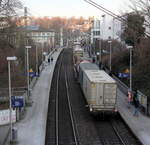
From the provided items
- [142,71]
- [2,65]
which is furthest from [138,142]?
[2,65]

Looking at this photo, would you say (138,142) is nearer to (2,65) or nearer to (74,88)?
(74,88)

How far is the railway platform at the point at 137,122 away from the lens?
19.9 metres

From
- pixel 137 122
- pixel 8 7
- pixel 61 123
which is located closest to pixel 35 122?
pixel 61 123

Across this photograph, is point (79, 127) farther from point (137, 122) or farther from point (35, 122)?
point (137, 122)

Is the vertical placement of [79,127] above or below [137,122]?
A: below

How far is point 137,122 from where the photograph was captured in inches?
923

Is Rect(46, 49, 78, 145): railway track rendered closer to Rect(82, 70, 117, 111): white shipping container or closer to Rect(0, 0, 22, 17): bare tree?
Rect(82, 70, 117, 111): white shipping container

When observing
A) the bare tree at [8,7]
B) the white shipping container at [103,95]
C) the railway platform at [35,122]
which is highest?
the bare tree at [8,7]

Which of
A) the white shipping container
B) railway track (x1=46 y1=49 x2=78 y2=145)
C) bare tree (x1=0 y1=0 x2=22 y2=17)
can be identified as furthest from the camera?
bare tree (x1=0 y1=0 x2=22 y2=17)

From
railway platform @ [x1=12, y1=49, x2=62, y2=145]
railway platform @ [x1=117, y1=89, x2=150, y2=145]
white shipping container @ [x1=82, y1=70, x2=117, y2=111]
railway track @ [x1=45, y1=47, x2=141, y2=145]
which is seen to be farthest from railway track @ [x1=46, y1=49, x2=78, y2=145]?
railway platform @ [x1=117, y1=89, x2=150, y2=145]

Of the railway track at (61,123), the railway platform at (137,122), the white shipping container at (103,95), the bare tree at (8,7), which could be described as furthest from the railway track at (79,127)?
the bare tree at (8,7)

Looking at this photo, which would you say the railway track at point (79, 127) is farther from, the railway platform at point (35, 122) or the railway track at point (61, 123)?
the railway platform at point (35, 122)

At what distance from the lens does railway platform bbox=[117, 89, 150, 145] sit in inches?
785

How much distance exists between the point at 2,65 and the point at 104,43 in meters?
33.9
